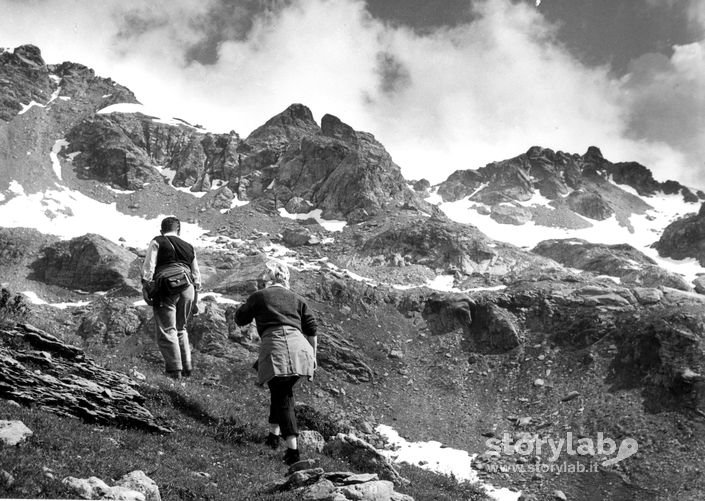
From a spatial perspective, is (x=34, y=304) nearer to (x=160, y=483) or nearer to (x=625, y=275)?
(x=160, y=483)

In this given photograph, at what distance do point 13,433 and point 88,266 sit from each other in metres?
87.1

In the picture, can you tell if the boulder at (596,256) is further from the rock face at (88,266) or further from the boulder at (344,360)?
Answer: the rock face at (88,266)

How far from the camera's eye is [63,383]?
26.5 feet

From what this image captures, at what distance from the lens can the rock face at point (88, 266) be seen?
7944 cm

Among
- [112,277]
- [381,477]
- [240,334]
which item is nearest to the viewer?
[381,477]

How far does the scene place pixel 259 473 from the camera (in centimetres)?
774

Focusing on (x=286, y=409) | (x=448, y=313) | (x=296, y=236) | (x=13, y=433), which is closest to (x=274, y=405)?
(x=286, y=409)

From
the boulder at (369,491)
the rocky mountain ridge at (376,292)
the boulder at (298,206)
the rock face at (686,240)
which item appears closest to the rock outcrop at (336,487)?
the boulder at (369,491)

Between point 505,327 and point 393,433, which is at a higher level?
point 505,327

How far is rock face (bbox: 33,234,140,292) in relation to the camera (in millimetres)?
79438

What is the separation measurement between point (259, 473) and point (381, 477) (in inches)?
139

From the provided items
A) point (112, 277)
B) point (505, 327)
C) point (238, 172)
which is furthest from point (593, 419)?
point (238, 172)

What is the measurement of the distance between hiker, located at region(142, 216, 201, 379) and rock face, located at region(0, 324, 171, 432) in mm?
1180

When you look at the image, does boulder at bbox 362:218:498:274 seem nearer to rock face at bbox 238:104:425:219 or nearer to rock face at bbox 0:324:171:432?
rock face at bbox 238:104:425:219
